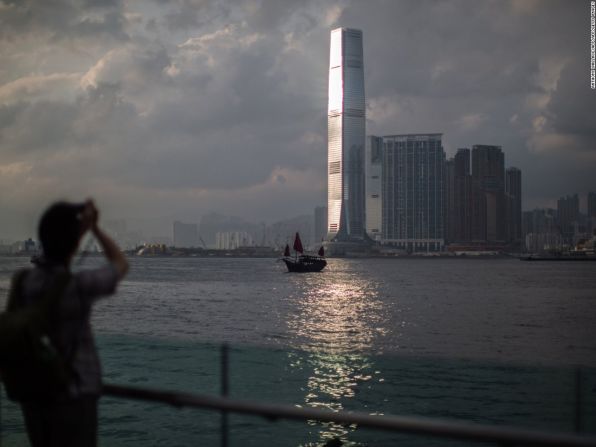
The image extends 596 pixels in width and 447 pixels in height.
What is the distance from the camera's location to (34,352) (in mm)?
3227

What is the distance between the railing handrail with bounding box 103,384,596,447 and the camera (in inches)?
107

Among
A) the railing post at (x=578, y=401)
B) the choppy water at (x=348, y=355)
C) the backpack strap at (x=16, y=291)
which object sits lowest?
the choppy water at (x=348, y=355)

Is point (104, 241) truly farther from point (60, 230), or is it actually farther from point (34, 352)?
point (34, 352)

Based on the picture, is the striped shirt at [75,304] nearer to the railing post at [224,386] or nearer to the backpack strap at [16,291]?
the backpack strap at [16,291]

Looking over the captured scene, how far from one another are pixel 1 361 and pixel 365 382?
1748 centimetres

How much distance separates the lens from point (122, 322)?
45188 mm

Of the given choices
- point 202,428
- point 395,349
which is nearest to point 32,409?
point 202,428

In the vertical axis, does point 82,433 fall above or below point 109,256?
below

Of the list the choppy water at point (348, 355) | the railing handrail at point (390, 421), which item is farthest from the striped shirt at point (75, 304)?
the choppy water at point (348, 355)

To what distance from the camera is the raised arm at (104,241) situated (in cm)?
363

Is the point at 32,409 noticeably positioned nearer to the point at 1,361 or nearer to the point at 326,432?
the point at 1,361

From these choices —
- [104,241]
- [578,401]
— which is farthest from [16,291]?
[578,401]

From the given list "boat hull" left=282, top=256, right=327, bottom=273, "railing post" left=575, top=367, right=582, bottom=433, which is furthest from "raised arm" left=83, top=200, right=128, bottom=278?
"boat hull" left=282, top=256, right=327, bottom=273

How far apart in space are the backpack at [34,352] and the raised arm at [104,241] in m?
0.32
